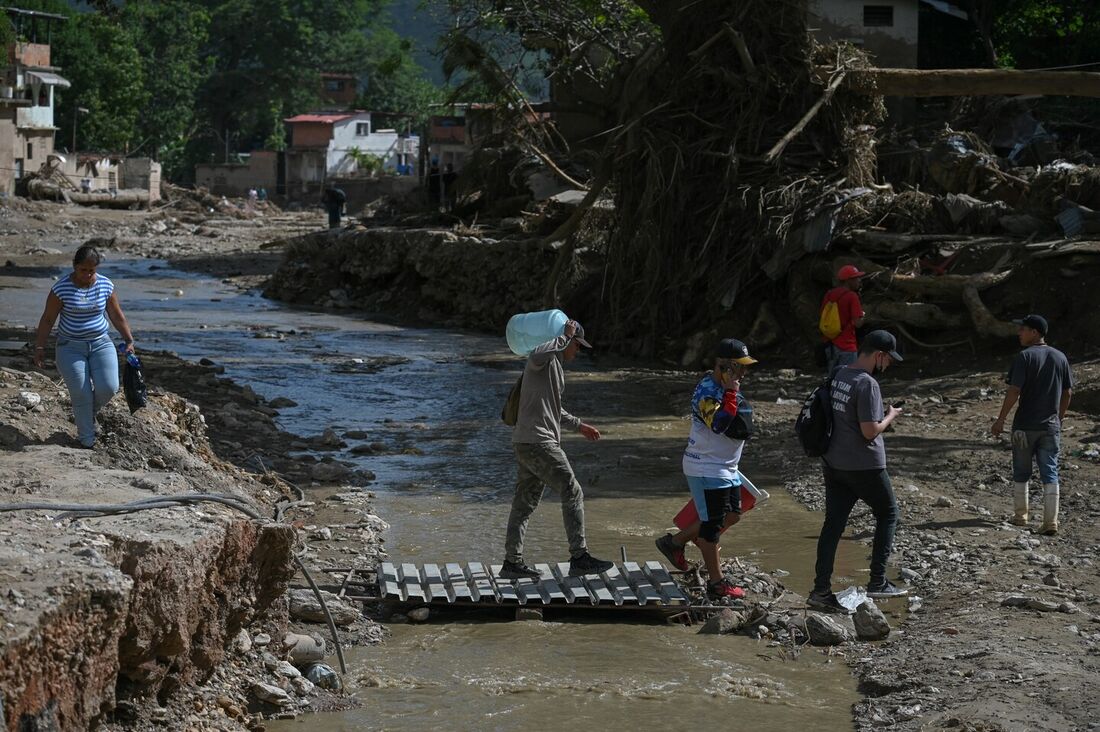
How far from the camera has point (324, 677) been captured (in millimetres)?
6625

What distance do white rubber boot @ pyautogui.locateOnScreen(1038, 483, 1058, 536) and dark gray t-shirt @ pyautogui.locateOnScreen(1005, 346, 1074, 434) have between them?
0.42m

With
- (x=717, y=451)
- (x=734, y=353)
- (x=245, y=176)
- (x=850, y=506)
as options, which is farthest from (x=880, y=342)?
(x=245, y=176)

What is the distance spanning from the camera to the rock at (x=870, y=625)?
24.6ft

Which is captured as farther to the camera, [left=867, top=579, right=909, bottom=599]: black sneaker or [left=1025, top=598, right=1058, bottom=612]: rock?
[left=867, top=579, right=909, bottom=599]: black sneaker

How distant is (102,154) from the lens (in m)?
59.9

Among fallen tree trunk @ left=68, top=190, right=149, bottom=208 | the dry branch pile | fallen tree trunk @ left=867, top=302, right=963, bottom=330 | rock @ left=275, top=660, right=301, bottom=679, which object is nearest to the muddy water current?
rock @ left=275, top=660, right=301, bottom=679

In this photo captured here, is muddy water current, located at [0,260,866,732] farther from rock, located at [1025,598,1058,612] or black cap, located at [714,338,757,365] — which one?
black cap, located at [714,338,757,365]

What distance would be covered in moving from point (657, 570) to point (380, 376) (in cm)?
1066

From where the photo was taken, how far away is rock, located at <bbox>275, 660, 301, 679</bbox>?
6.54m

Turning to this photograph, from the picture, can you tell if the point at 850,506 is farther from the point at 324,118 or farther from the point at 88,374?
the point at 324,118

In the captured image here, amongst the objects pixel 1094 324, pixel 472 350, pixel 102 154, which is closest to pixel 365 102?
pixel 102 154

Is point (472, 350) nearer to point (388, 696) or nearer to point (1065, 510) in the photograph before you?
point (1065, 510)

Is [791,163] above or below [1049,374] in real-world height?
above

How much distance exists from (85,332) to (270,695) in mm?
3069
